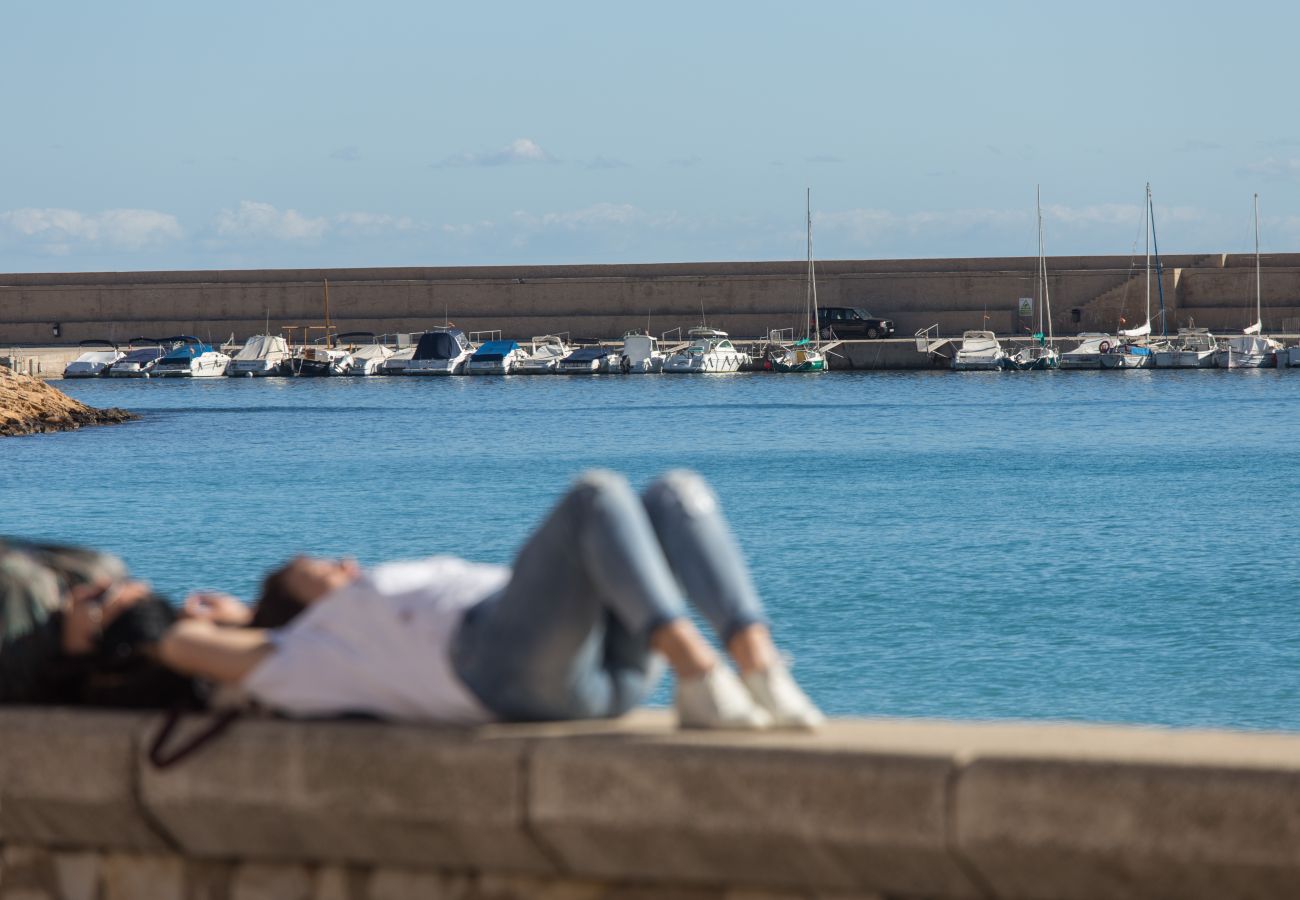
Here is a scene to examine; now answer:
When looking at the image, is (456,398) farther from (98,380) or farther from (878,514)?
(878,514)

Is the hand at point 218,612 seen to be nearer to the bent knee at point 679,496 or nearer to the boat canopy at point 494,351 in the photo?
the bent knee at point 679,496

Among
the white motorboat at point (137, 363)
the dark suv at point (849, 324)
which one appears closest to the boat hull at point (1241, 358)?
the dark suv at point (849, 324)

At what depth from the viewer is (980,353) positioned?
69.4m

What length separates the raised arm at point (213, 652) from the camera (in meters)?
3.31

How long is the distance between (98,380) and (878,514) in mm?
52476

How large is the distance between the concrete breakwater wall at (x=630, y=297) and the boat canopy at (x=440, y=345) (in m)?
4.38

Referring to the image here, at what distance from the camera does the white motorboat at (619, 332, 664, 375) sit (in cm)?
7050

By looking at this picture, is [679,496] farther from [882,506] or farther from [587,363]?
[587,363]

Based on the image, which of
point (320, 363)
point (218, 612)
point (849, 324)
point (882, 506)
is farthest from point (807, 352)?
point (218, 612)

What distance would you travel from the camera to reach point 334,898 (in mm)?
3256

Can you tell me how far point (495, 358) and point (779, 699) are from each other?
68828 millimetres

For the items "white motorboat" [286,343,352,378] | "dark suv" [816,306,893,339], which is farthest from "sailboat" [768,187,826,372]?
"white motorboat" [286,343,352,378]

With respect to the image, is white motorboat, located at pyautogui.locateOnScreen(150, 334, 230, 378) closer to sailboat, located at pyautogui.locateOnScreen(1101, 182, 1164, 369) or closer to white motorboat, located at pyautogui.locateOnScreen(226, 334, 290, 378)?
white motorboat, located at pyautogui.locateOnScreen(226, 334, 290, 378)

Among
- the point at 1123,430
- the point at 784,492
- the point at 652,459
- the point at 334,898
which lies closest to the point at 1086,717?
the point at 334,898
